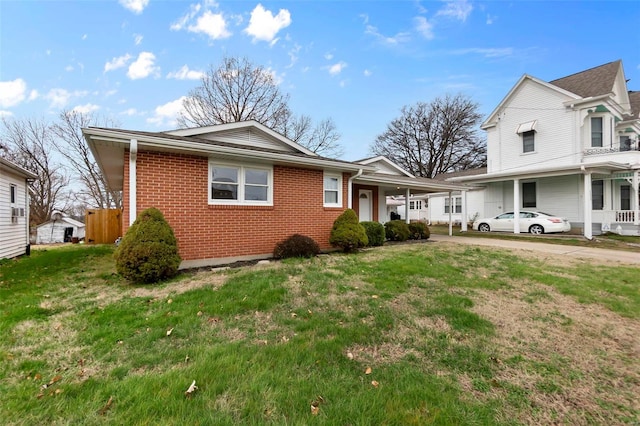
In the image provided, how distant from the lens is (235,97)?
2652 centimetres

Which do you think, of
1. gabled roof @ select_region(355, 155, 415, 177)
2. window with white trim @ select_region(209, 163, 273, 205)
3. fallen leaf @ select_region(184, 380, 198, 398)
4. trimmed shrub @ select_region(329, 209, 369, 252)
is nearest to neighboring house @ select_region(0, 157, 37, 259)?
window with white trim @ select_region(209, 163, 273, 205)

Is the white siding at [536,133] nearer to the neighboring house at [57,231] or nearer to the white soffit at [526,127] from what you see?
the white soffit at [526,127]

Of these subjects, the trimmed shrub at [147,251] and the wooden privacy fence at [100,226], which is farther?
the wooden privacy fence at [100,226]

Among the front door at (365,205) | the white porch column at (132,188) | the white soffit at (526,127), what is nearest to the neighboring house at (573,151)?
the white soffit at (526,127)

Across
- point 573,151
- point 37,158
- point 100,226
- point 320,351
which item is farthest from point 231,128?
point 37,158

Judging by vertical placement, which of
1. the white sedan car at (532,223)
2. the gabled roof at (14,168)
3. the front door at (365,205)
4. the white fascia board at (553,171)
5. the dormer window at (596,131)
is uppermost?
the dormer window at (596,131)

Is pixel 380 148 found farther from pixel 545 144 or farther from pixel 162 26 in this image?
pixel 162 26

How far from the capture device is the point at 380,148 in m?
37.9

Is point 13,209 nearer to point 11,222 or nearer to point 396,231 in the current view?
point 11,222

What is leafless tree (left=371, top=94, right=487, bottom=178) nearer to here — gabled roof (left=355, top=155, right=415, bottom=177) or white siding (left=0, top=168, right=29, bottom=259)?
gabled roof (left=355, top=155, right=415, bottom=177)

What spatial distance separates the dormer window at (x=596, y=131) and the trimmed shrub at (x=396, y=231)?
13.1 meters

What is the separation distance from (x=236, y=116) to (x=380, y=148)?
64.0 feet

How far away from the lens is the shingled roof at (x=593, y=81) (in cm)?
1636

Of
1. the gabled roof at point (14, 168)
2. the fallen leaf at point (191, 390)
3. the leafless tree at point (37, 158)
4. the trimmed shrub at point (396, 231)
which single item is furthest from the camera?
the leafless tree at point (37, 158)
